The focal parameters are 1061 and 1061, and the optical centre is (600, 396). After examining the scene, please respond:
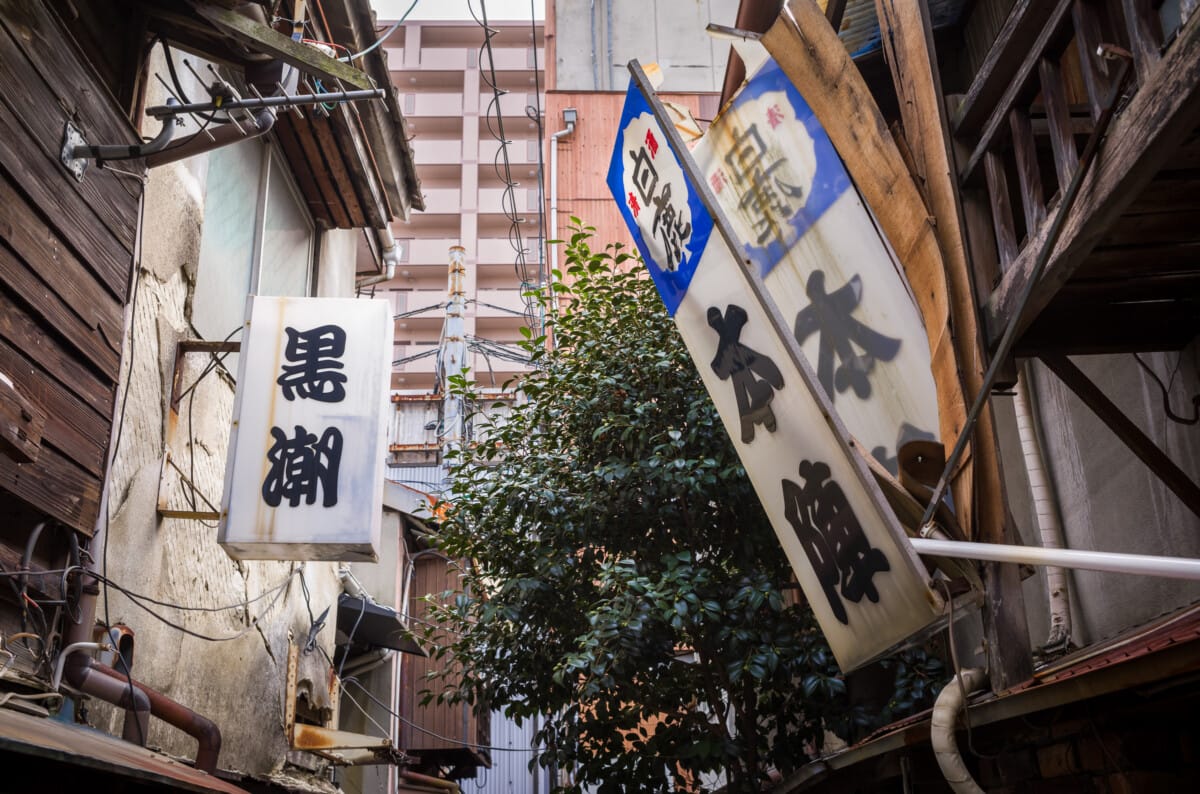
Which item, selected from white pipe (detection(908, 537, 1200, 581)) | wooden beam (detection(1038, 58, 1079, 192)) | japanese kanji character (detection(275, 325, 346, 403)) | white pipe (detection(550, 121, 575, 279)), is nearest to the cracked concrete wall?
japanese kanji character (detection(275, 325, 346, 403))

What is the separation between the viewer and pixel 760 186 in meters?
7.80

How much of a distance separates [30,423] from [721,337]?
430cm

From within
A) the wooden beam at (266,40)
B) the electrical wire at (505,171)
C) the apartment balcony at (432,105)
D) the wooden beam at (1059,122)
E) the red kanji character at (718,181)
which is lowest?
the wooden beam at (1059,122)

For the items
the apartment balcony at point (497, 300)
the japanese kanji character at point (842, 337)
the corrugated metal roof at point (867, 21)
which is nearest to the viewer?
the japanese kanji character at point (842, 337)

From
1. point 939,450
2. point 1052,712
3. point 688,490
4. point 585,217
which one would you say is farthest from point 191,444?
point 585,217

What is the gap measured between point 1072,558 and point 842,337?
103 inches

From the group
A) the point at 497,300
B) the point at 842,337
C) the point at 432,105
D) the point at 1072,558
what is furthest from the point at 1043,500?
the point at 432,105

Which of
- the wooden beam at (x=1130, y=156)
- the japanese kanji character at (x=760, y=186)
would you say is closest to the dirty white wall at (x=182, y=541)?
the japanese kanji character at (x=760, y=186)

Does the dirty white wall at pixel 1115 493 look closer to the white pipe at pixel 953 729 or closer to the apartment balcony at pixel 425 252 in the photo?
the white pipe at pixel 953 729

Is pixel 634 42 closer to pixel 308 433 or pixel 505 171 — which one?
pixel 505 171

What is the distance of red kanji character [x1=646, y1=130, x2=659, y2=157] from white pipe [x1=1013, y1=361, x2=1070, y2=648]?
326 cm

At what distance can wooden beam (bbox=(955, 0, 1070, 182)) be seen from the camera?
17.6ft

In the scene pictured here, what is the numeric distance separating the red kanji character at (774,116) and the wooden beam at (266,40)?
3439mm

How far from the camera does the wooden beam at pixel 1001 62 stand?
5.77 m
